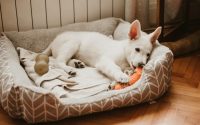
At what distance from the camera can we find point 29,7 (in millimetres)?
2480

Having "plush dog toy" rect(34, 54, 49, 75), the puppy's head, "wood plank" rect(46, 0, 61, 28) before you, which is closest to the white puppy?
the puppy's head

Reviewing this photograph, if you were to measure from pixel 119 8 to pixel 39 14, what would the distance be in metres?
0.63

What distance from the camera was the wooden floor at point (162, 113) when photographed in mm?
1778

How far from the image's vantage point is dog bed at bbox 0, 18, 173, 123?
1686 mm

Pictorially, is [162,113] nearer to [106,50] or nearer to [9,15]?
[106,50]

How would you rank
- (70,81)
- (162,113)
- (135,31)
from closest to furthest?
(162,113), (70,81), (135,31)

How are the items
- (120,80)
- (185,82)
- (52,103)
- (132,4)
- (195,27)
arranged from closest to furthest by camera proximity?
(52,103), (120,80), (185,82), (132,4), (195,27)

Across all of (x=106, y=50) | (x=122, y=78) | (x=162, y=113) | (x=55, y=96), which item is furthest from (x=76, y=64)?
(x=162, y=113)

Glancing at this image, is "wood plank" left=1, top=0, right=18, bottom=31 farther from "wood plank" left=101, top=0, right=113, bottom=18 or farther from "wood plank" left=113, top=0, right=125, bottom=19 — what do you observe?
"wood plank" left=113, top=0, right=125, bottom=19

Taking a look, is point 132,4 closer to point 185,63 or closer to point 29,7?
point 185,63

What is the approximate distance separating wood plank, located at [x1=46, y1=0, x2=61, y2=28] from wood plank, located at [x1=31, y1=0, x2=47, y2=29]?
0.10 feet

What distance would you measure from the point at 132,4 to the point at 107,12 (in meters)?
0.22

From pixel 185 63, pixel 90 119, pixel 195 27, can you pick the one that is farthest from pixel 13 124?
pixel 195 27

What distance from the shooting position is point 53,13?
2.56 meters
